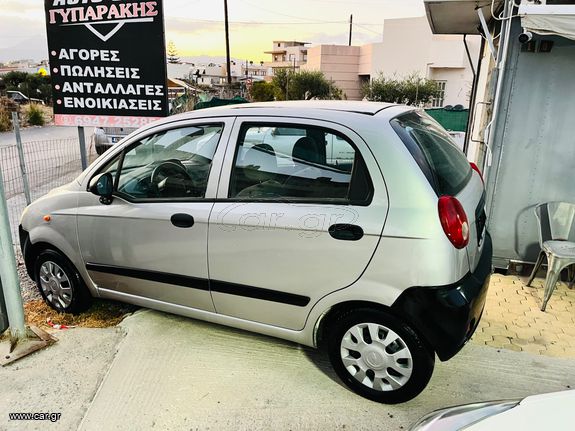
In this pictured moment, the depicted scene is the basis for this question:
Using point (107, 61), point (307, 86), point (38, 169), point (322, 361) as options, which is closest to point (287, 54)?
point (307, 86)

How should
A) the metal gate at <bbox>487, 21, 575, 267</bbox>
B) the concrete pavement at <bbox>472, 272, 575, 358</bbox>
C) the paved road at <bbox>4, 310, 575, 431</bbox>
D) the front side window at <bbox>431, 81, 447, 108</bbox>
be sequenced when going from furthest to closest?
the front side window at <bbox>431, 81, 447, 108</bbox> < the metal gate at <bbox>487, 21, 575, 267</bbox> < the concrete pavement at <bbox>472, 272, 575, 358</bbox> < the paved road at <bbox>4, 310, 575, 431</bbox>

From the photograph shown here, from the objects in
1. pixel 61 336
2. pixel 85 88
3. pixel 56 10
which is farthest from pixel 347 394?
pixel 56 10

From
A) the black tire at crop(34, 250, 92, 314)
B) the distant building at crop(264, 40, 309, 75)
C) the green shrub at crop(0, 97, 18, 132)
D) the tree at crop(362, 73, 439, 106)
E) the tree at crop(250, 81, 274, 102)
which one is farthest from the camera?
the distant building at crop(264, 40, 309, 75)

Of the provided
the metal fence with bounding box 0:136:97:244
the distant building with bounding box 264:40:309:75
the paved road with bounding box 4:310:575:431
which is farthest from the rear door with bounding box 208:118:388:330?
the distant building with bounding box 264:40:309:75

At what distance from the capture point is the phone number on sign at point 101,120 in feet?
17.1

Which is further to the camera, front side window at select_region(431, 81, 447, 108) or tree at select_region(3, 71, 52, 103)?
front side window at select_region(431, 81, 447, 108)

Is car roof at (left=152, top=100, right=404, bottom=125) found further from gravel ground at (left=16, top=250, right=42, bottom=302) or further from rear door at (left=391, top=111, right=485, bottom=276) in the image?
gravel ground at (left=16, top=250, right=42, bottom=302)

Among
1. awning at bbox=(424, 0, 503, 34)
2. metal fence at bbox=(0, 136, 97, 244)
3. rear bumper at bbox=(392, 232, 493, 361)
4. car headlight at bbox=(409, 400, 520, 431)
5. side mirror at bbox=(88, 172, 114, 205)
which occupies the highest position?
awning at bbox=(424, 0, 503, 34)

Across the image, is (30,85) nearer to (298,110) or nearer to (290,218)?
(298,110)

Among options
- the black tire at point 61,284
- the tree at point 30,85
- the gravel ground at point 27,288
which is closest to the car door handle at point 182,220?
the black tire at point 61,284

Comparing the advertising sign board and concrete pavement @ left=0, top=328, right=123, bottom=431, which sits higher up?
the advertising sign board

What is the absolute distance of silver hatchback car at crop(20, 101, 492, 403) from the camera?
7.84ft

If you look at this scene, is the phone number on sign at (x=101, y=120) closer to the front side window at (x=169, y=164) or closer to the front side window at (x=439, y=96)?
the front side window at (x=169, y=164)

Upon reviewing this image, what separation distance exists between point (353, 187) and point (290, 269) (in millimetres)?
624
